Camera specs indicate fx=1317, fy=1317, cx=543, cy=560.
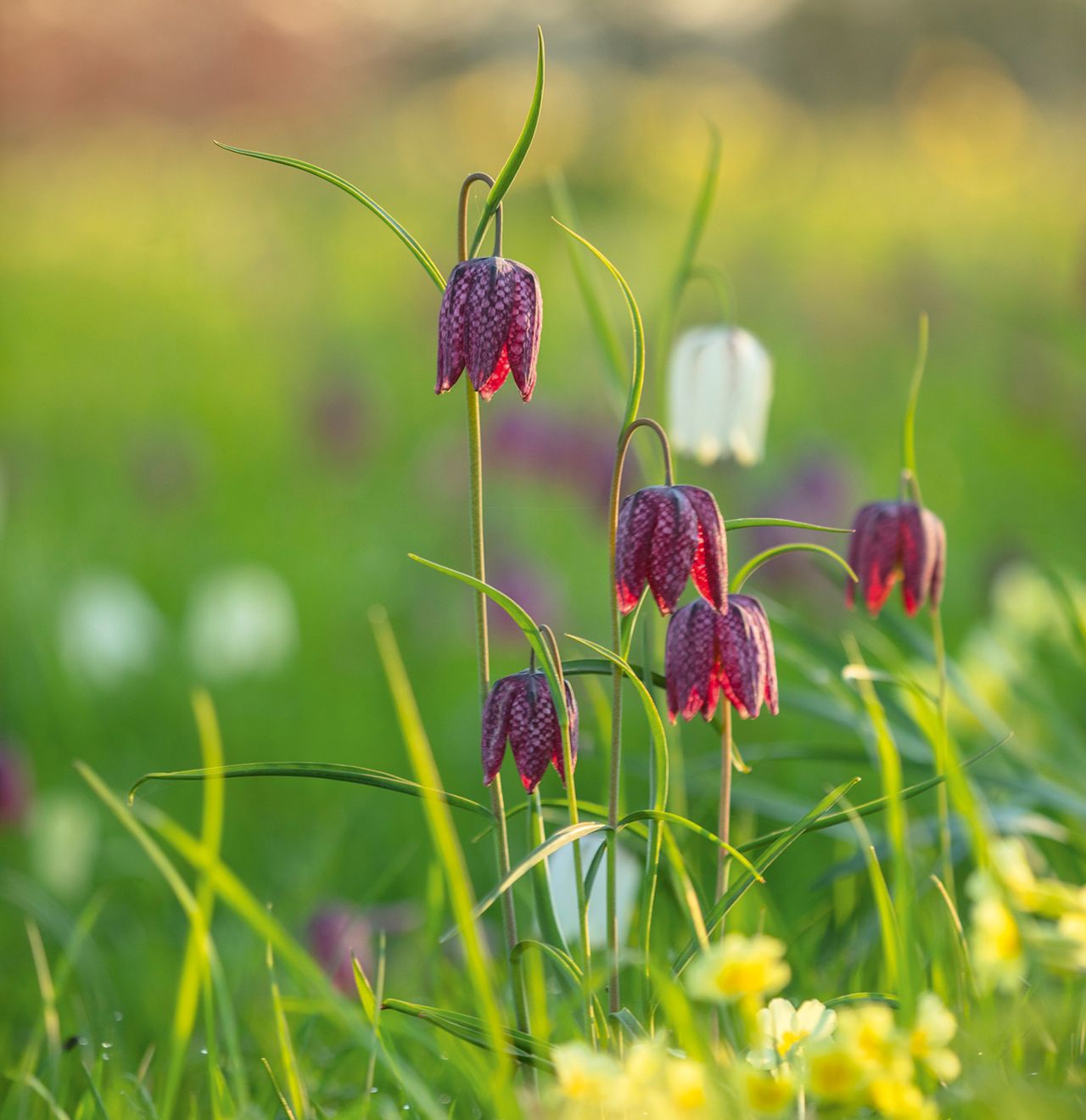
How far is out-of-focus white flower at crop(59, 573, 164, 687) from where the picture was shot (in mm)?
2279

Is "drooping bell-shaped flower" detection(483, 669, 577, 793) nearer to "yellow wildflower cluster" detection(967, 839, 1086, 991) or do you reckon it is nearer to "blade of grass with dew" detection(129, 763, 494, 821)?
"blade of grass with dew" detection(129, 763, 494, 821)

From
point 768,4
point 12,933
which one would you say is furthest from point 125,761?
point 768,4

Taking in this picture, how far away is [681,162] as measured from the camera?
253 inches

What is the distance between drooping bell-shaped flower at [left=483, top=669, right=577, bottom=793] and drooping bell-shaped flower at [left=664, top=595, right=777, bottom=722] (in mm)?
69

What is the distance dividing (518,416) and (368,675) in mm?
723

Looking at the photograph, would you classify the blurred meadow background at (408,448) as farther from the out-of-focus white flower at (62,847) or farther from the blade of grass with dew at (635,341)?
the blade of grass with dew at (635,341)

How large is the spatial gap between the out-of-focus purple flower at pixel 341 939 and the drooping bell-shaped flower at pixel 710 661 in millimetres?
598

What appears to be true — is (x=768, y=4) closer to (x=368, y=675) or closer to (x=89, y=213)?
(x=89, y=213)

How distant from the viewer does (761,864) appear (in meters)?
0.78

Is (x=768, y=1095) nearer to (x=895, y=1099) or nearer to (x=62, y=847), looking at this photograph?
(x=895, y=1099)

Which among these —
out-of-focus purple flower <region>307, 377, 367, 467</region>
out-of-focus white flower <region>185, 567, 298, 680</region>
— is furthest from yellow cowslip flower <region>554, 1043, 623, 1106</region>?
out-of-focus purple flower <region>307, 377, 367, 467</region>

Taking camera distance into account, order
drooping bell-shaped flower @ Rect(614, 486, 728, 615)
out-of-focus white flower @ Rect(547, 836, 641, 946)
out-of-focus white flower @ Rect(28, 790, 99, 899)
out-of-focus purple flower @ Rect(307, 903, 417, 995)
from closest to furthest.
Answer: drooping bell-shaped flower @ Rect(614, 486, 728, 615)
out-of-focus white flower @ Rect(547, 836, 641, 946)
out-of-focus purple flower @ Rect(307, 903, 417, 995)
out-of-focus white flower @ Rect(28, 790, 99, 899)

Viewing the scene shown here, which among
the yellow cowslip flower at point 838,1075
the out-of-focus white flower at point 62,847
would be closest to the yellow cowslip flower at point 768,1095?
the yellow cowslip flower at point 838,1075

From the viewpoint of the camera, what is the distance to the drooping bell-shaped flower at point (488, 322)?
730 mm
